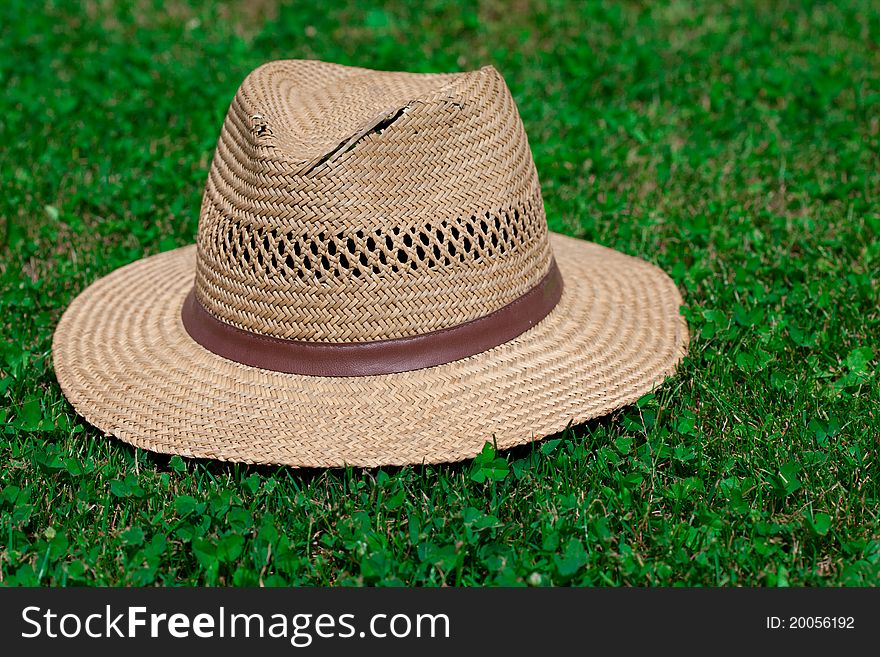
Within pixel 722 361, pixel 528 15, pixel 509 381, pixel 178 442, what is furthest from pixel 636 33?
pixel 178 442

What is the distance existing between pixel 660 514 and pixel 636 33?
465cm

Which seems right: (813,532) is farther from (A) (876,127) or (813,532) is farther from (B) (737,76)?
(B) (737,76)

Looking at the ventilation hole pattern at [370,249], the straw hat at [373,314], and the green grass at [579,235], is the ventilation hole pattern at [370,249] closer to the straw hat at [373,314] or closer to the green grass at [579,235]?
the straw hat at [373,314]

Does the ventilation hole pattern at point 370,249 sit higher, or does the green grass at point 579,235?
the ventilation hole pattern at point 370,249

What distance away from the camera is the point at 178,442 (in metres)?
3.31

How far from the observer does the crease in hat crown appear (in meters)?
3.25

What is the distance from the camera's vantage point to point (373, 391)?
132 inches

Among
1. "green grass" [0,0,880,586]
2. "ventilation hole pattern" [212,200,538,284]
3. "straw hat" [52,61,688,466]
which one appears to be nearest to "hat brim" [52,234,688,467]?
"straw hat" [52,61,688,466]

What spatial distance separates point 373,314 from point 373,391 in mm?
240

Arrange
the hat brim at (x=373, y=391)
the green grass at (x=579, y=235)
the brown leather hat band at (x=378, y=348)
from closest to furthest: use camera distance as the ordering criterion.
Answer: the green grass at (x=579, y=235), the hat brim at (x=373, y=391), the brown leather hat band at (x=378, y=348)

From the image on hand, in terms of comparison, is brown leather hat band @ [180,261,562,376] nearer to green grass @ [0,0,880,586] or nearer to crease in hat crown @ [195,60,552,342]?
crease in hat crown @ [195,60,552,342]

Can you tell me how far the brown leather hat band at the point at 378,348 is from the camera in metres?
3.37

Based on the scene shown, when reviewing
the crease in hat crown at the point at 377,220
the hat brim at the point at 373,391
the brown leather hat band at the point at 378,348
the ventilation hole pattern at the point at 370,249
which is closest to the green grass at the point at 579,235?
the hat brim at the point at 373,391

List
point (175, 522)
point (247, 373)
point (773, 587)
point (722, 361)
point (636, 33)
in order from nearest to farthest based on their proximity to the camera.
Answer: point (773, 587), point (175, 522), point (247, 373), point (722, 361), point (636, 33)
